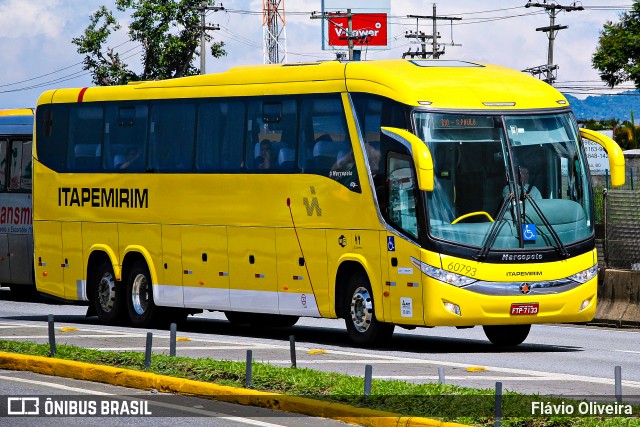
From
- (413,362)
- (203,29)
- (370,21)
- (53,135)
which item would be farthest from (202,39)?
(413,362)

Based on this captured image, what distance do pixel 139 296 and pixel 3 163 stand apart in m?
8.27

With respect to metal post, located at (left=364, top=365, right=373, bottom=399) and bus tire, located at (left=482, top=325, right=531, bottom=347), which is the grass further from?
bus tire, located at (left=482, top=325, right=531, bottom=347)

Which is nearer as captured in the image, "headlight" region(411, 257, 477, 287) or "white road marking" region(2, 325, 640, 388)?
"white road marking" region(2, 325, 640, 388)

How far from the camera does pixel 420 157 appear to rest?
18.4m

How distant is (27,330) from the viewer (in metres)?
22.5

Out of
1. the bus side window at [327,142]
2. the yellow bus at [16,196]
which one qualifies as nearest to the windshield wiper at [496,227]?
the bus side window at [327,142]

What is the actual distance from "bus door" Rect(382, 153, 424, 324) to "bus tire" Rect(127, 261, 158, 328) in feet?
19.4

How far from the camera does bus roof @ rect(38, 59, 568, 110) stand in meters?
19.4

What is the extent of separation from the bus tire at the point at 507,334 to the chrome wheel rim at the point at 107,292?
23.0 ft

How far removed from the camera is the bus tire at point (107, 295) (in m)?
24.6

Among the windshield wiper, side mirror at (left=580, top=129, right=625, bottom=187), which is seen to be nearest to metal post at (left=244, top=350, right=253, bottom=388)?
the windshield wiper

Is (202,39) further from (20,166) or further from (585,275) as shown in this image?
(585,275)

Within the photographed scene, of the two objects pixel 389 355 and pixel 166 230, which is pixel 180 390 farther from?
pixel 166 230

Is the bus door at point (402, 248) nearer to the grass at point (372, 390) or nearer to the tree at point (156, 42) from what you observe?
the grass at point (372, 390)
